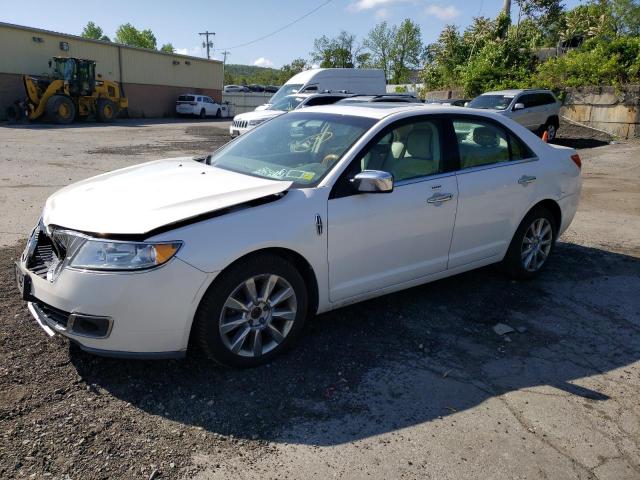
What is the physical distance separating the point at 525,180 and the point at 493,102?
14324 millimetres

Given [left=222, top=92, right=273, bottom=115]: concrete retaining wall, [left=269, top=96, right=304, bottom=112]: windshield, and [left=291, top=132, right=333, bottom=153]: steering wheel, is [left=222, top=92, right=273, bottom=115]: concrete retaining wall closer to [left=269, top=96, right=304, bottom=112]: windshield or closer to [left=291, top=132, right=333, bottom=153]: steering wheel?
[left=269, top=96, right=304, bottom=112]: windshield

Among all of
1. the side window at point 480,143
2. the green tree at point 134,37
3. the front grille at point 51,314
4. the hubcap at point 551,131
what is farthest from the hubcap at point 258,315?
the green tree at point 134,37

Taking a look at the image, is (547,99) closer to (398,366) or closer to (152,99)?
(398,366)

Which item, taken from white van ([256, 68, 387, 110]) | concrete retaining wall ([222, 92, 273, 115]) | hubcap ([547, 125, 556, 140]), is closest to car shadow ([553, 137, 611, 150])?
hubcap ([547, 125, 556, 140])

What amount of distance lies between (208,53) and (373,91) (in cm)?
6825

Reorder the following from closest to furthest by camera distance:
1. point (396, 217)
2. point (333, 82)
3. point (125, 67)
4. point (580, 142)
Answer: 1. point (396, 217)
2. point (580, 142)
3. point (333, 82)
4. point (125, 67)

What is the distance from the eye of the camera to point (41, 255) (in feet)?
11.0

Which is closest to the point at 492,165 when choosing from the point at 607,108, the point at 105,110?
the point at 607,108

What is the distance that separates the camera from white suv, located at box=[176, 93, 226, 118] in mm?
37031

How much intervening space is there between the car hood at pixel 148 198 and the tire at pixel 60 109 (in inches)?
970

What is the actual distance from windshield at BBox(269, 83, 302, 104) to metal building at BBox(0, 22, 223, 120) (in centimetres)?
1711

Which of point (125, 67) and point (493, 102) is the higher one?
point (125, 67)

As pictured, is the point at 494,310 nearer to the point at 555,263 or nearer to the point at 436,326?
the point at 436,326

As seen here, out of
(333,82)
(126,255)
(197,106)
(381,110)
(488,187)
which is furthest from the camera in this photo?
(197,106)
